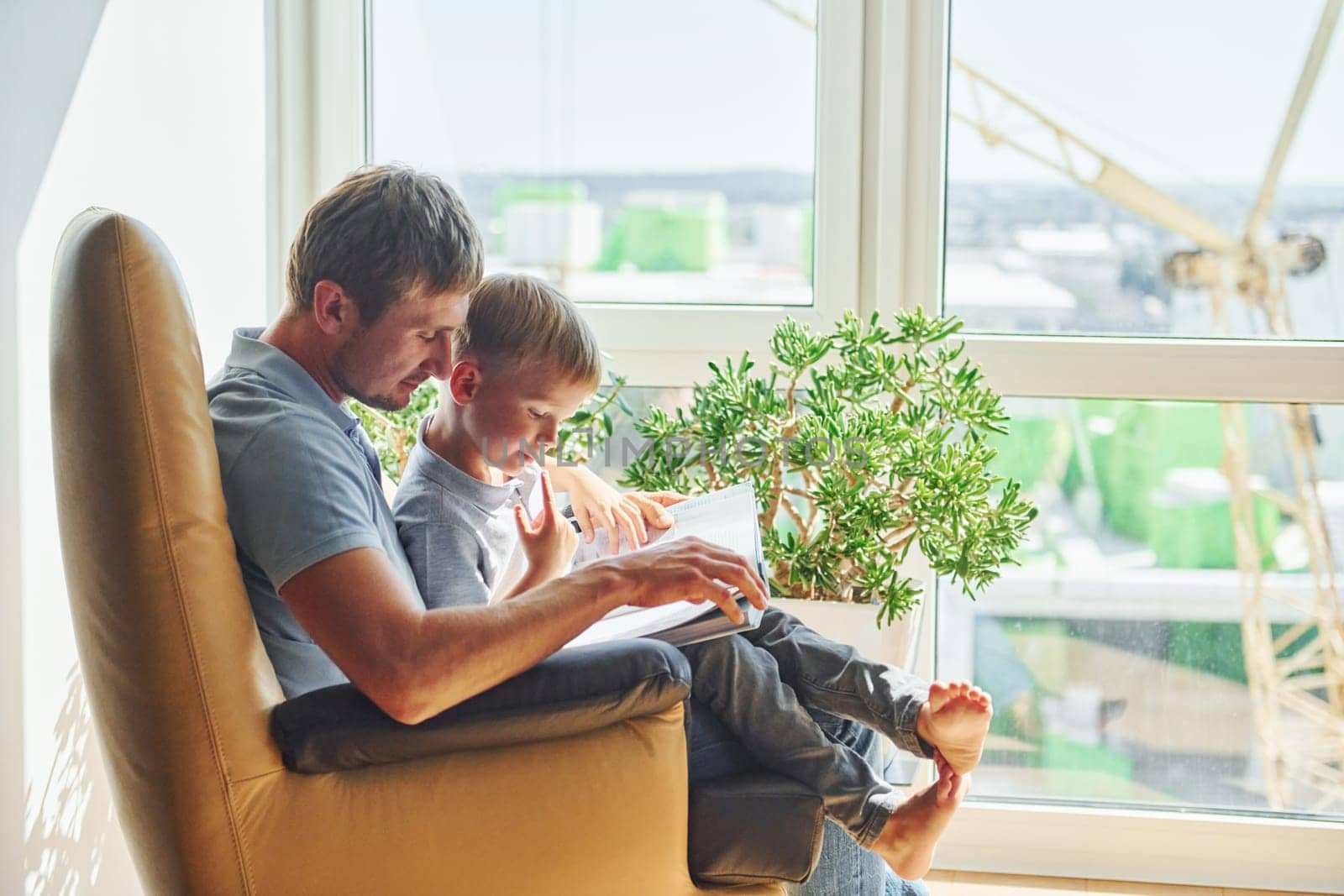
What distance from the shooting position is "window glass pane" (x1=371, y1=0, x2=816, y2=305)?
90.0 inches

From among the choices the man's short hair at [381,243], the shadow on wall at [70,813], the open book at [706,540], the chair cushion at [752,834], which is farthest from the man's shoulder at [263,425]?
the shadow on wall at [70,813]

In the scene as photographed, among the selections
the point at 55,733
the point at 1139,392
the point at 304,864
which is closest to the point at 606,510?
the point at 304,864

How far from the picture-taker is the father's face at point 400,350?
1.30 m

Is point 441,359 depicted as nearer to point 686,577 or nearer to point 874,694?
point 686,577

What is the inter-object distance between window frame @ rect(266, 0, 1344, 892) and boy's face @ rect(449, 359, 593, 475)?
0.76 metres

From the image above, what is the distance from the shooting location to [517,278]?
5.18ft

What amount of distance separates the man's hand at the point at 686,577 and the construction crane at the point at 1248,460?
129cm

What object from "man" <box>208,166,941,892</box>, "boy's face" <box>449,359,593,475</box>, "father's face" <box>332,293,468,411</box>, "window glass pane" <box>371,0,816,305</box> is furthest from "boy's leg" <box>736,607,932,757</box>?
"window glass pane" <box>371,0,816,305</box>

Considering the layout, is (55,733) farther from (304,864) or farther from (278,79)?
(278,79)

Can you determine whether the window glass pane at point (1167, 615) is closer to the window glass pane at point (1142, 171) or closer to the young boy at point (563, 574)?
the window glass pane at point (1142, 171)

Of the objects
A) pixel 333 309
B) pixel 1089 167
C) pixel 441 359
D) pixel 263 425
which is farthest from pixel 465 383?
pixel 1089 167

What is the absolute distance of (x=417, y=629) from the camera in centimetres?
112

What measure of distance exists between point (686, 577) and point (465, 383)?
466mm

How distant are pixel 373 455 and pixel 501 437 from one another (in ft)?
0.52
